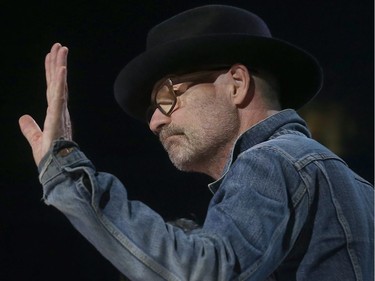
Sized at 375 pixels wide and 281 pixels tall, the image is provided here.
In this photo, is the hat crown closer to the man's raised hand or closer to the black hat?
the black hat

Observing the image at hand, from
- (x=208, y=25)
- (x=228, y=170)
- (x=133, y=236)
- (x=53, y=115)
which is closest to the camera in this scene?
(x=133, y=236)

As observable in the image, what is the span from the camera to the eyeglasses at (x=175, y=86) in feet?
4.25

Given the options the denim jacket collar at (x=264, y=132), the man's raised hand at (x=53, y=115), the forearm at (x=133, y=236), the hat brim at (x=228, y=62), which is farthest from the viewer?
the hat brim at (x=228, y=62)

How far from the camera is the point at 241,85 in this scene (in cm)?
130

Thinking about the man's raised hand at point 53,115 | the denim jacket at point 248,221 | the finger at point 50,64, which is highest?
the finger at point 50,64

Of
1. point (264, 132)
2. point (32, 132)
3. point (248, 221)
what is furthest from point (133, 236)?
point (264, 132)

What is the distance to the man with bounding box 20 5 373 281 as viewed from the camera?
35.5 inches

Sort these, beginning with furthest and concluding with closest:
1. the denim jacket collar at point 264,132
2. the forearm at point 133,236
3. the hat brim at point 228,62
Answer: the hat brim at point 228,62
the denim jacket collar at point 264,132
the forearm at point 133,236

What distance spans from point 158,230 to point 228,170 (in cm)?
27

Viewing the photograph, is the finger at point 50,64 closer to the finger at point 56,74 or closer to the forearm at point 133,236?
the finger at point 56,74

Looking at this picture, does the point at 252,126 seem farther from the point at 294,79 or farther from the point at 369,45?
the point at 369,45

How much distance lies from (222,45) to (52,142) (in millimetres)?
457

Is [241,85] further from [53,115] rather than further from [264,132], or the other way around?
[53,115]

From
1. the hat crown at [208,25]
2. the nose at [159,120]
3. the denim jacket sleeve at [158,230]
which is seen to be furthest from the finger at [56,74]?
the hat crown at [208,25]
